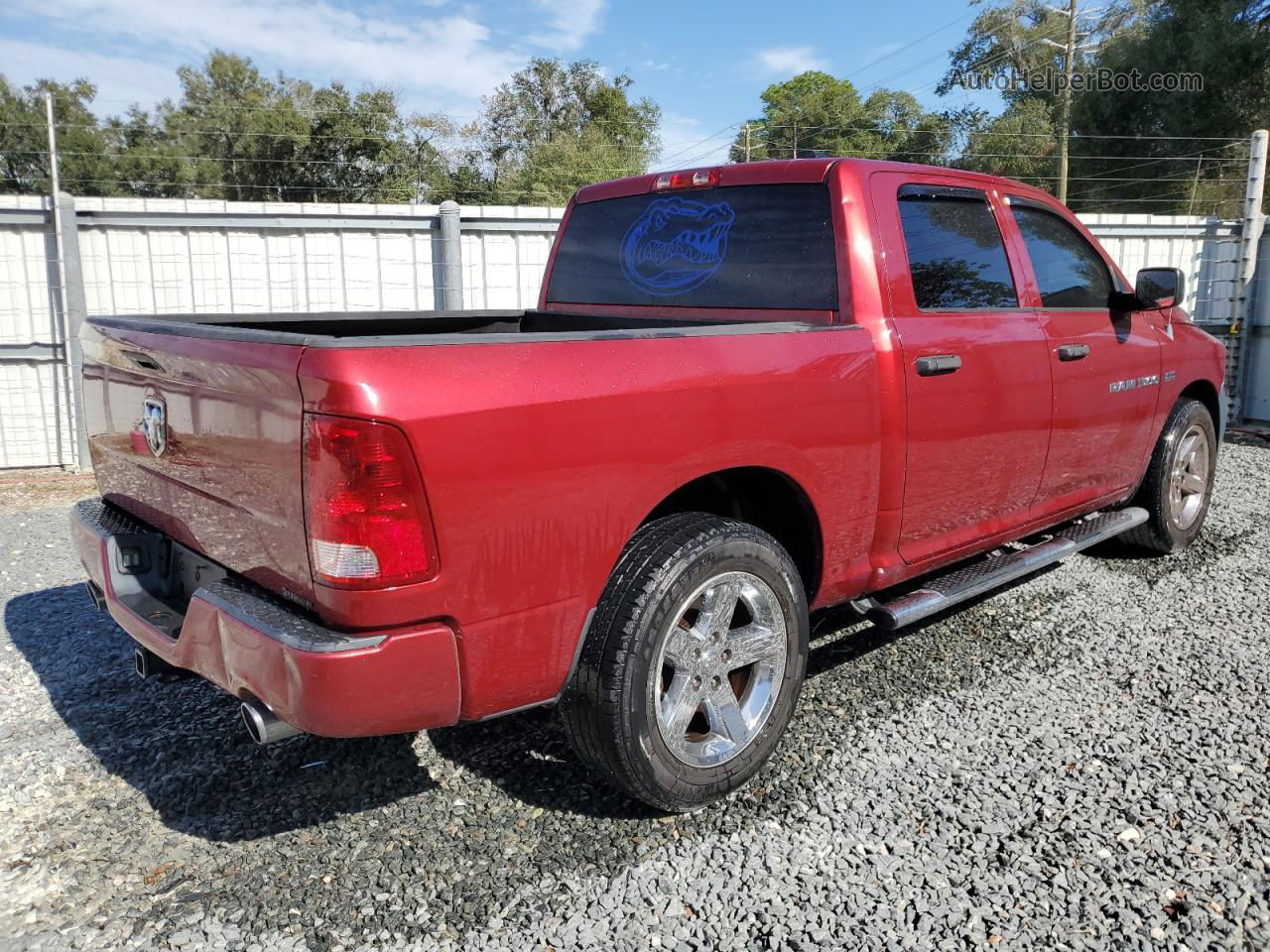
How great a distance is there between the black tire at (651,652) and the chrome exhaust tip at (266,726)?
0.71m

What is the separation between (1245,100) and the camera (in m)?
26.1

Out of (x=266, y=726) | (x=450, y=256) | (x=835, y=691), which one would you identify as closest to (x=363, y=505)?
(x=266, y=726)

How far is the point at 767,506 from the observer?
315cm

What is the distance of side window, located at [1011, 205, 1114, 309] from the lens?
4.04 meters

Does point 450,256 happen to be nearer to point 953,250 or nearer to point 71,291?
point 71,291

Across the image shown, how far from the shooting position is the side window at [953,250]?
3.41 metres

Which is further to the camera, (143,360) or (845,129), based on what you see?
(845,129)

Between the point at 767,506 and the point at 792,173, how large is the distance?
1188 mm

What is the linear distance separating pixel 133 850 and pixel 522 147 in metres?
46.4

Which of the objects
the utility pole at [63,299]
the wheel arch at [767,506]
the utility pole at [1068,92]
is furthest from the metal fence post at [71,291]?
the utility pole at [1068,92]

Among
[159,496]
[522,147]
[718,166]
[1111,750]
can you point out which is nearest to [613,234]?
[718,166]

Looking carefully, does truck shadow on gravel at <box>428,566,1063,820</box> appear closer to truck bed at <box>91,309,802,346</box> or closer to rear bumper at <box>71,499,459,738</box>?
rear bumper at <box>71,499,459,738</box>

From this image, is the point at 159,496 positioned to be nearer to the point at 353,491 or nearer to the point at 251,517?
the point at 251,517

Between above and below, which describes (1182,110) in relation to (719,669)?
above
